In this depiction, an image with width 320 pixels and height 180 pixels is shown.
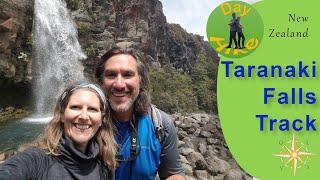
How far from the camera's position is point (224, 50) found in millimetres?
5703

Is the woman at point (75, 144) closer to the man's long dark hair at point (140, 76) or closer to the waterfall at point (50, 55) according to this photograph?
the man's long dark hair at point (140, 76)

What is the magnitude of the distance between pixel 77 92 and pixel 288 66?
3683 mm

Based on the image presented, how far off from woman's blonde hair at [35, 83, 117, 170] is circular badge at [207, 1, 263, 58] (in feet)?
11.1

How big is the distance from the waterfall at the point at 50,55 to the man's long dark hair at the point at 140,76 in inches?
828

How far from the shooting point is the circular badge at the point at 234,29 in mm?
5567

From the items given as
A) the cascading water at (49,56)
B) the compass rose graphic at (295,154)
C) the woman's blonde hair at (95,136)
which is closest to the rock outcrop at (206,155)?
the compass rose graphic at (295,154)

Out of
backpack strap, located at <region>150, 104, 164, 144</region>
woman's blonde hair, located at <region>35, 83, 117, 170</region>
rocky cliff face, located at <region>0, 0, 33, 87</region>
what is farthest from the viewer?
rocky cliff face, located at <region>0, 0, 33, 87</region>

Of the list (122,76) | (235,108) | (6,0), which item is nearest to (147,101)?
(122,76)

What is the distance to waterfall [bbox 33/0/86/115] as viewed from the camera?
2391cm

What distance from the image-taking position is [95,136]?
248 cm

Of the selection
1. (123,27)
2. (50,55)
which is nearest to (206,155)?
(50,55)

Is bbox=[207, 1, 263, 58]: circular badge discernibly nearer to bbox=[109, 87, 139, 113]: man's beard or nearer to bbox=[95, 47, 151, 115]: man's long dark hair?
bbox=[95, 47, 151, 115]: man's long dark hair

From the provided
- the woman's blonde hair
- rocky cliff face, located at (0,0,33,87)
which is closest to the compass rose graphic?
the woman's blonde hair

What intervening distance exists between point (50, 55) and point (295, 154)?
20.8 meters
